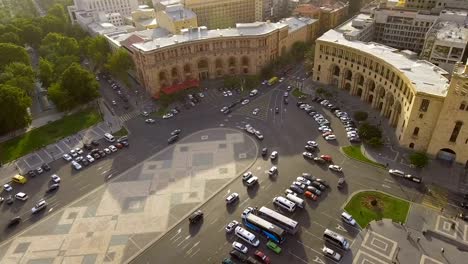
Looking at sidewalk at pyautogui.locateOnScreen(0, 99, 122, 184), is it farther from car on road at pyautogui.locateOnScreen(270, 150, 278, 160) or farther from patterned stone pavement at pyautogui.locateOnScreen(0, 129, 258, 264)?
car on road at pyautogui.locateOnScreen(270, 150, 278, 160)

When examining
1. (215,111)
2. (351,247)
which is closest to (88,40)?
(215,111)

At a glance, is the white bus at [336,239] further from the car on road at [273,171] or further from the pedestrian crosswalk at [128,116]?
the pedestrian crosswalk at [128,116]

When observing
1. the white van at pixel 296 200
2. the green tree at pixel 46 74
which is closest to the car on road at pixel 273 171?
the white van at pixel 296 200

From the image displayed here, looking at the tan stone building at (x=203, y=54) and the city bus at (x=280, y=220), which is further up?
the tan stone building at (x=203, y=54)

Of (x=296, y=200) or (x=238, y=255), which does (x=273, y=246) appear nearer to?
(x=238, y=255)

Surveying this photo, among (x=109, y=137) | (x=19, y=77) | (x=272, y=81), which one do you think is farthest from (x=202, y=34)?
(x=19, y=77)

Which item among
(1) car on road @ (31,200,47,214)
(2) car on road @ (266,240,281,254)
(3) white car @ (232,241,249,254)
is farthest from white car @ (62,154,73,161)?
(2) car on road @ (266,240,281,254)

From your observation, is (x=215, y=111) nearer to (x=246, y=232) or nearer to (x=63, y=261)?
(x=246, y=232)
